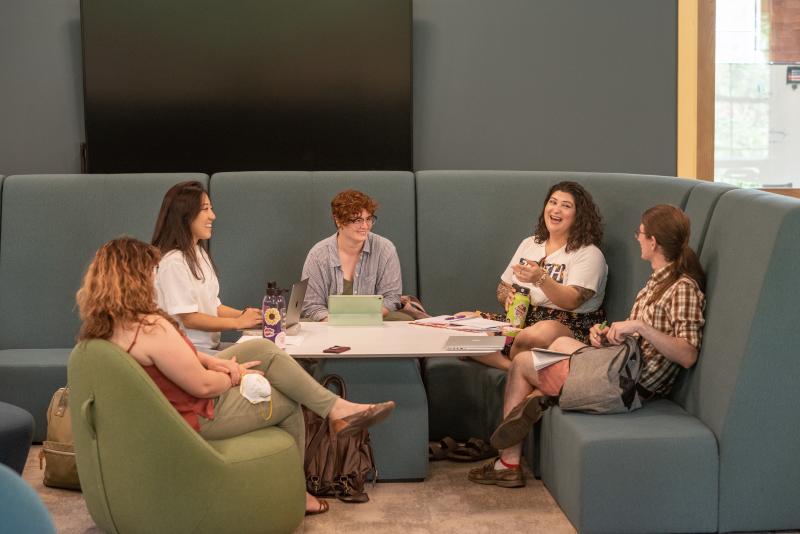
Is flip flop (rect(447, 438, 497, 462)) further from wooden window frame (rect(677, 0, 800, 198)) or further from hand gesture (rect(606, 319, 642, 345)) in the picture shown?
wooden window frame (rect(677, 0, 800, 198))

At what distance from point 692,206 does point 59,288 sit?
10.5 feet

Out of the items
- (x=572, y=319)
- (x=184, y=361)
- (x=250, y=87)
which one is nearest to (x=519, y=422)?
(x=572, y=319)

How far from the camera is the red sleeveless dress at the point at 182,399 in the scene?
3609mm

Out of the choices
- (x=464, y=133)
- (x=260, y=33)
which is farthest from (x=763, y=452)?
(x=260, y=33)

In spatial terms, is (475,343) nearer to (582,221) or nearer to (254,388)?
(254,388)

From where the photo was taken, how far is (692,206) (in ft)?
15.2

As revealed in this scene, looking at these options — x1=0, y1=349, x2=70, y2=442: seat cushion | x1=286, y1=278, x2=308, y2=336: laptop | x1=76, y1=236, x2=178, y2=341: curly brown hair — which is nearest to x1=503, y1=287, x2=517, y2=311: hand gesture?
x1=286, y1=278, x2=308, y2=336: laptop

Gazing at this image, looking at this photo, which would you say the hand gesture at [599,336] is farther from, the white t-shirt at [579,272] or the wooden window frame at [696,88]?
the wooden window frame at [696,88]

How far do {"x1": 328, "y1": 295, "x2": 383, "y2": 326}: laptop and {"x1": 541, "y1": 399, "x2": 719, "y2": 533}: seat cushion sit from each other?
Answer: 3.93 ft

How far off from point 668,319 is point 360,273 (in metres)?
1.66

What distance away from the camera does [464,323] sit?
15.8ft

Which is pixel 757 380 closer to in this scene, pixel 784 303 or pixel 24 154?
pixel 784 303

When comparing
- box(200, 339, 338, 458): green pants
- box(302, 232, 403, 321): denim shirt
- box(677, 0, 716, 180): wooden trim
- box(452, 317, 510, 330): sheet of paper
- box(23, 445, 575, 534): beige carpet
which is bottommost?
box(23, 445, 575, 534): beige carpet

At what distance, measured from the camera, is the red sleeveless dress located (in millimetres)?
3609
